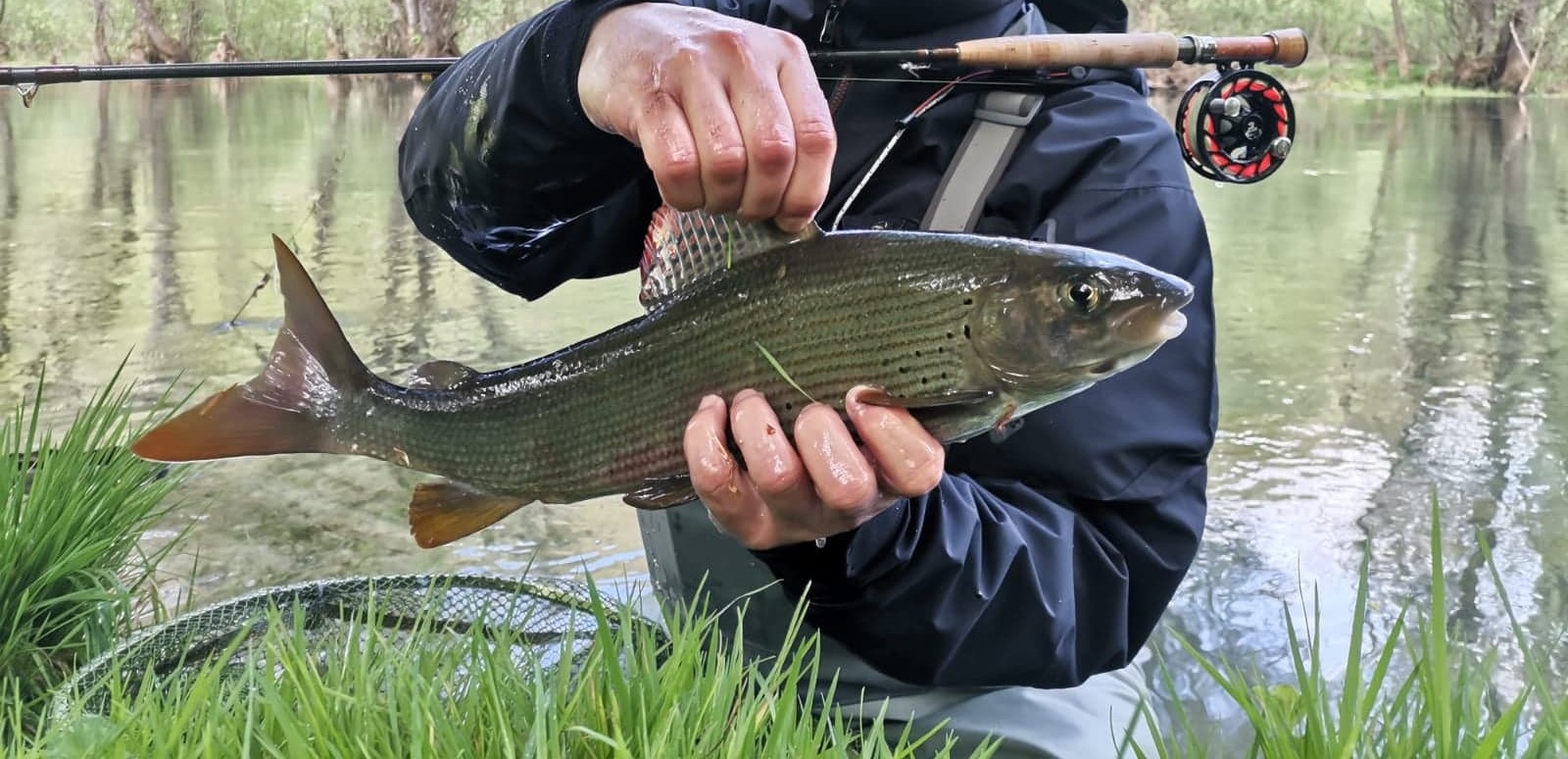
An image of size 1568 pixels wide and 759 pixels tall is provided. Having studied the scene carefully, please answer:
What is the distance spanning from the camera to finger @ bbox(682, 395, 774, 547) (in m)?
1.20

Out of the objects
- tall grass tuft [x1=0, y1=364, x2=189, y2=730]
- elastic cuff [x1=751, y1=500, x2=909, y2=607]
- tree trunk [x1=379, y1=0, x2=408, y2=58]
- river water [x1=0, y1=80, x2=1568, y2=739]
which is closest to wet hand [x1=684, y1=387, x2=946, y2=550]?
elastic cuff [x1=751, y1=500, x2=909, y2=607]

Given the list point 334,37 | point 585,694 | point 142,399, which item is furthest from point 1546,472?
point 334,37

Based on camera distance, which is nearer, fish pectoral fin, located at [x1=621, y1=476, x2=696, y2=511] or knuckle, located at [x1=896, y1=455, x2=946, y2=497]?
knuckle, located at [x1=896, y1=455, x2=946, y2=497]

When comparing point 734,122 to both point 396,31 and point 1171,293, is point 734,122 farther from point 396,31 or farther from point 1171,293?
point 396,31

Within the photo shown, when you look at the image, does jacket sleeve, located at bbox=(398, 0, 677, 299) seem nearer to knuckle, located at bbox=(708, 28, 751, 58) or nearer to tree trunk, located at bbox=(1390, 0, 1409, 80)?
knuckle, located at bbox=(708, 28, 751, 58)

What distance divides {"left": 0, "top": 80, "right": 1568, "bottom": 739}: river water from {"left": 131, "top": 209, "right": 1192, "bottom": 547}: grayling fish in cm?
113

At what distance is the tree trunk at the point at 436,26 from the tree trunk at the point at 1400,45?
17922 millimetres

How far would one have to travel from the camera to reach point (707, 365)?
1.31 meters

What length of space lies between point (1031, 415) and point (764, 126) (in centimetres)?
68

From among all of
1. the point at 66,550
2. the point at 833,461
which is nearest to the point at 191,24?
the point at 66,550

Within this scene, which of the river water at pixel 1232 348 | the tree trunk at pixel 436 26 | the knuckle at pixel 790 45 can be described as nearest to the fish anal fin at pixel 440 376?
the knuckle at pixel 790 45

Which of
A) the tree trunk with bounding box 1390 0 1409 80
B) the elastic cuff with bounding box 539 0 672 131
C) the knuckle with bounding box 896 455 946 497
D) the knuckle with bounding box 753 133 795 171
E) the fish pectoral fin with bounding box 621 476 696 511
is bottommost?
the fish pectoral fin with bounding box 621 476 696 511

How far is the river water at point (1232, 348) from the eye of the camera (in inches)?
126

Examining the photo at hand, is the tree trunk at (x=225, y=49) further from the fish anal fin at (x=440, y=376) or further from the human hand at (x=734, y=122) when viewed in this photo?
the human hand at (x=734, y=122)
